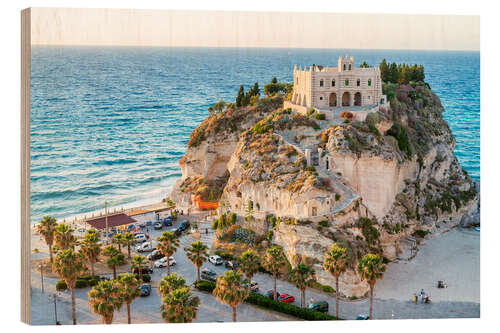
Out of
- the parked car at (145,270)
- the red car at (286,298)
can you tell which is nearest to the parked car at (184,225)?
the parked car at (145,270)

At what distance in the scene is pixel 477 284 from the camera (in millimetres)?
48844

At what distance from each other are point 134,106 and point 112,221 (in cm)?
2261

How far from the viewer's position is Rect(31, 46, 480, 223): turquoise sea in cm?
5097

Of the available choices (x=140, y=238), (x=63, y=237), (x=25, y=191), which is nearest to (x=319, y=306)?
(x=140, y=238)

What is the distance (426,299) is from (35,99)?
107ft

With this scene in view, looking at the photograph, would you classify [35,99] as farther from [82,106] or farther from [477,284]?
[477,284]

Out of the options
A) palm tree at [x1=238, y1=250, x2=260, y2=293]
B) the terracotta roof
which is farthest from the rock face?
the terracotta roof

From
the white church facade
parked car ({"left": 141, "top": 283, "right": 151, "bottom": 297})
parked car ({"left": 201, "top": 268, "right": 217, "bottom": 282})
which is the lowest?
parked car ({"left": 141, "top": 283, "right": 151, "bottom": 297})

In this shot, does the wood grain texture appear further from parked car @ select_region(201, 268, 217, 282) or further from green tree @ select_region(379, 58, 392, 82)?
green tree @ select_region(379, 58, 392, 82)

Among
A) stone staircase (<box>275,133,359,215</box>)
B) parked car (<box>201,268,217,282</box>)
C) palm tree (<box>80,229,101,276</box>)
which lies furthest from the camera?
stone staircase (<box>275,133,359,215</box>)

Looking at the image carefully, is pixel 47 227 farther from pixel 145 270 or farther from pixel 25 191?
pixel 25 191

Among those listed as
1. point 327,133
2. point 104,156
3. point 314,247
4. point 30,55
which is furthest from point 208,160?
point 30,55

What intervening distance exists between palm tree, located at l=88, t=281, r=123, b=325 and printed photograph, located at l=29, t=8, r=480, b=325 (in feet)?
0.34

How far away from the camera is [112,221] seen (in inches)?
2347
